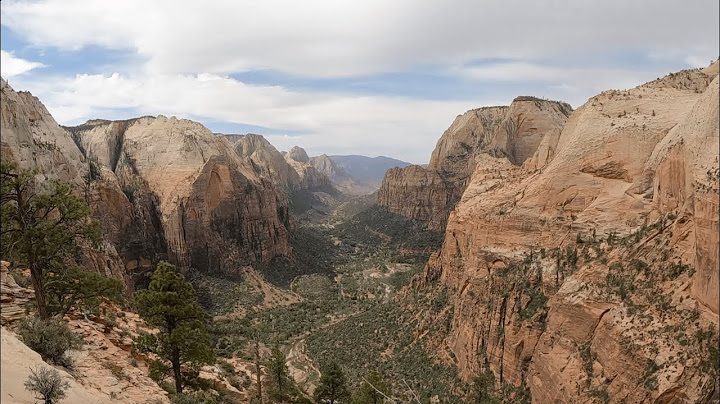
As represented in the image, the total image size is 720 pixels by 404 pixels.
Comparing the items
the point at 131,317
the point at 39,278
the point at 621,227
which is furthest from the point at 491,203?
the point at 39,278

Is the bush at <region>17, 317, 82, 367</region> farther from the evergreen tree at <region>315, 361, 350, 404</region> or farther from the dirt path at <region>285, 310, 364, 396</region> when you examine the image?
the dirt path at <region>285, 310, 364, 396</region>

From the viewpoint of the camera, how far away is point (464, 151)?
115250 millimetres

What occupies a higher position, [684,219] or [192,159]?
[192,159]

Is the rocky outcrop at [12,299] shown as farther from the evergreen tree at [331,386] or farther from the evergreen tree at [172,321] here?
the evergreen tree at [331,386]

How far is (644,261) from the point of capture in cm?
2045

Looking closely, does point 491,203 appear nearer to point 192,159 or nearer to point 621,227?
point 621,227

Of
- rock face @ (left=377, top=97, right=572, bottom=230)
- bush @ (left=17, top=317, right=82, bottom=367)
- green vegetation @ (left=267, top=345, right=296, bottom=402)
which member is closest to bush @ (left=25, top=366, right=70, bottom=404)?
bush @ (left=17, top=317, right=82, bottom=367)

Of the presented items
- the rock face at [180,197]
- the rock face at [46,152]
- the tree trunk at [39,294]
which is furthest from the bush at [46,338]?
the rock face at [180,197]

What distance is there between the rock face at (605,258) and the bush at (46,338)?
2005cm

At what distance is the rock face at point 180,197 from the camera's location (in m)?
58.2

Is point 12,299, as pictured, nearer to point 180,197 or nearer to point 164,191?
point 180,197

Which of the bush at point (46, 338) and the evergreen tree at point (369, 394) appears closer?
the bush at point (46, 338)

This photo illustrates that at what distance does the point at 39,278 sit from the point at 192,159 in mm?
61750

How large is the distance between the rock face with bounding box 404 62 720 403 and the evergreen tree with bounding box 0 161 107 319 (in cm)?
2105
